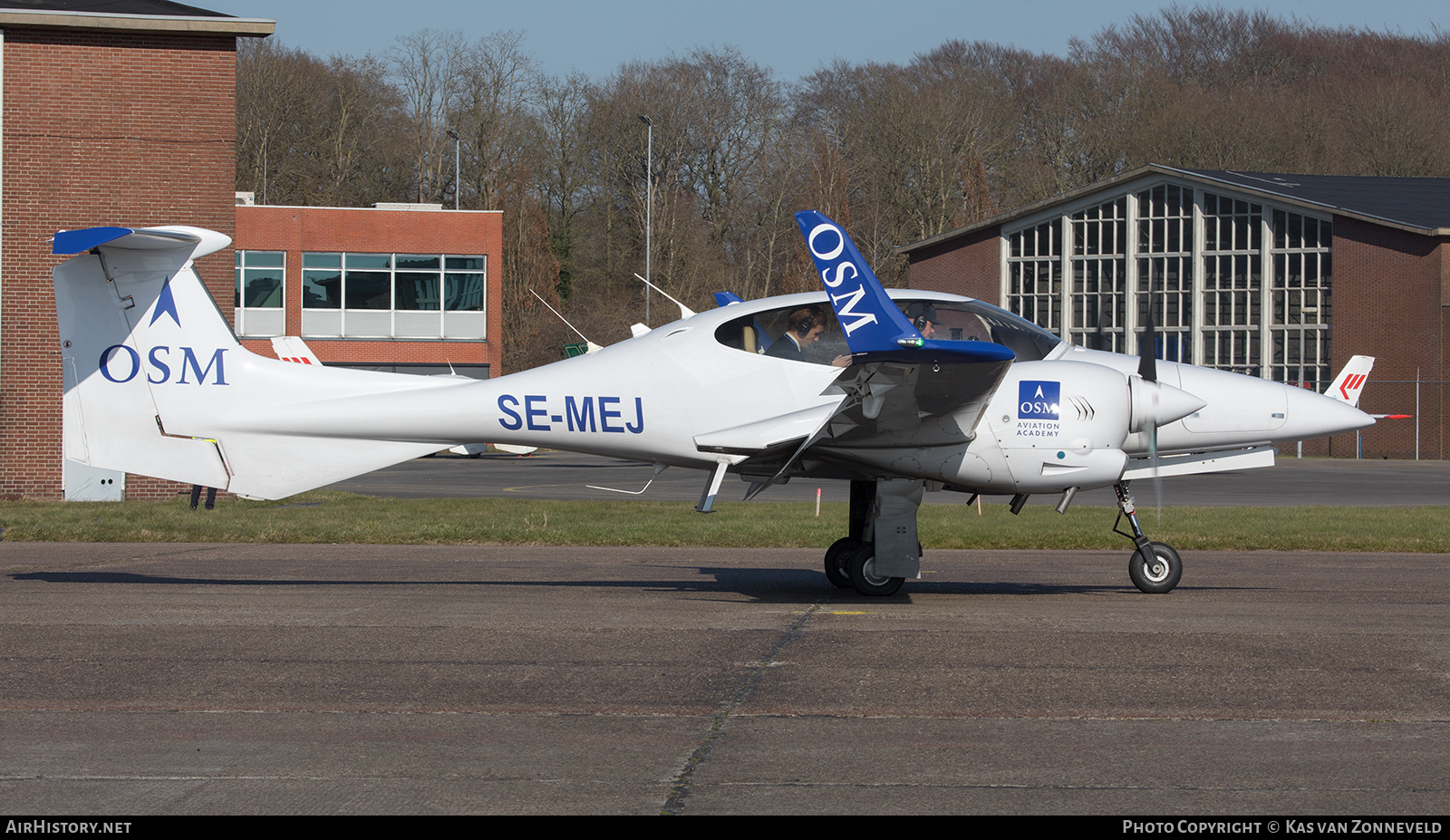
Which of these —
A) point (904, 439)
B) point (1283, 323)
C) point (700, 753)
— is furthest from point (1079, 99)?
point (700, 753)

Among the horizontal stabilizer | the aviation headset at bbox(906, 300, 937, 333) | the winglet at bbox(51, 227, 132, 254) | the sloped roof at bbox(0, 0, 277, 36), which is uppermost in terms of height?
the sloped roof at bbox(0, 0, 277, 36)

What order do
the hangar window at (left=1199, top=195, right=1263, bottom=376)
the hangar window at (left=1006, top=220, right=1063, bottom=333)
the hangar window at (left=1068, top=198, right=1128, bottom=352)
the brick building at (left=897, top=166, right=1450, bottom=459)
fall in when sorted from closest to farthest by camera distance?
1. the brick building at (left=897, top=166, right=1450, bottom=459)
2. the hangar window at (left=1199, top=195, right=1263, bottom=376)
3. the hangar window at (left=1068, top=198, right=1128, bottom=352)
4. the hangar window at (left=1006, top=220, right=1063, bottom=333)

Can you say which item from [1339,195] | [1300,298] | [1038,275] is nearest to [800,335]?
[1300,298]

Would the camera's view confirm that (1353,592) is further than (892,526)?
Yes

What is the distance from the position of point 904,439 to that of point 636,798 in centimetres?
591

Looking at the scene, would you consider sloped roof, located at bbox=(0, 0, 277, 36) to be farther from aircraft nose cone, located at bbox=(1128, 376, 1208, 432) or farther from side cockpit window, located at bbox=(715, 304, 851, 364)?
aircraft nose cone, located at bbox=(1128, 376, 1208, 432)

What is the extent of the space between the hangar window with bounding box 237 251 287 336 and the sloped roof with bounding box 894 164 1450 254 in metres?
25.3

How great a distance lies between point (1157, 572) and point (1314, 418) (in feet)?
6.29

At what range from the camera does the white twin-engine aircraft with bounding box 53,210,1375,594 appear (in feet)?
35.1

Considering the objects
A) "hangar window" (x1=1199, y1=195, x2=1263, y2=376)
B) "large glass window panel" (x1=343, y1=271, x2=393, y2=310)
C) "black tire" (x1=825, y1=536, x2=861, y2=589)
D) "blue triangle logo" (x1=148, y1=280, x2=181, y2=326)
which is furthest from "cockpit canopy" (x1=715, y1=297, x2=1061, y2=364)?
"large glass window panel" (x1=343, y1=271, x2=393, y2=310)

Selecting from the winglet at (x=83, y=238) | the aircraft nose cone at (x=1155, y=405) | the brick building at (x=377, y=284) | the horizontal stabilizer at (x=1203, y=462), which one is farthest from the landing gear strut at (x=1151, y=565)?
the brick building at (x=377, y=284)

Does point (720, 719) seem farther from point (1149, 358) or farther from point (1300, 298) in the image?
point (1300, 298)

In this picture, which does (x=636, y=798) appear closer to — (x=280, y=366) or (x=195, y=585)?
(x=280, y=366)

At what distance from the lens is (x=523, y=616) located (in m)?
10.2
